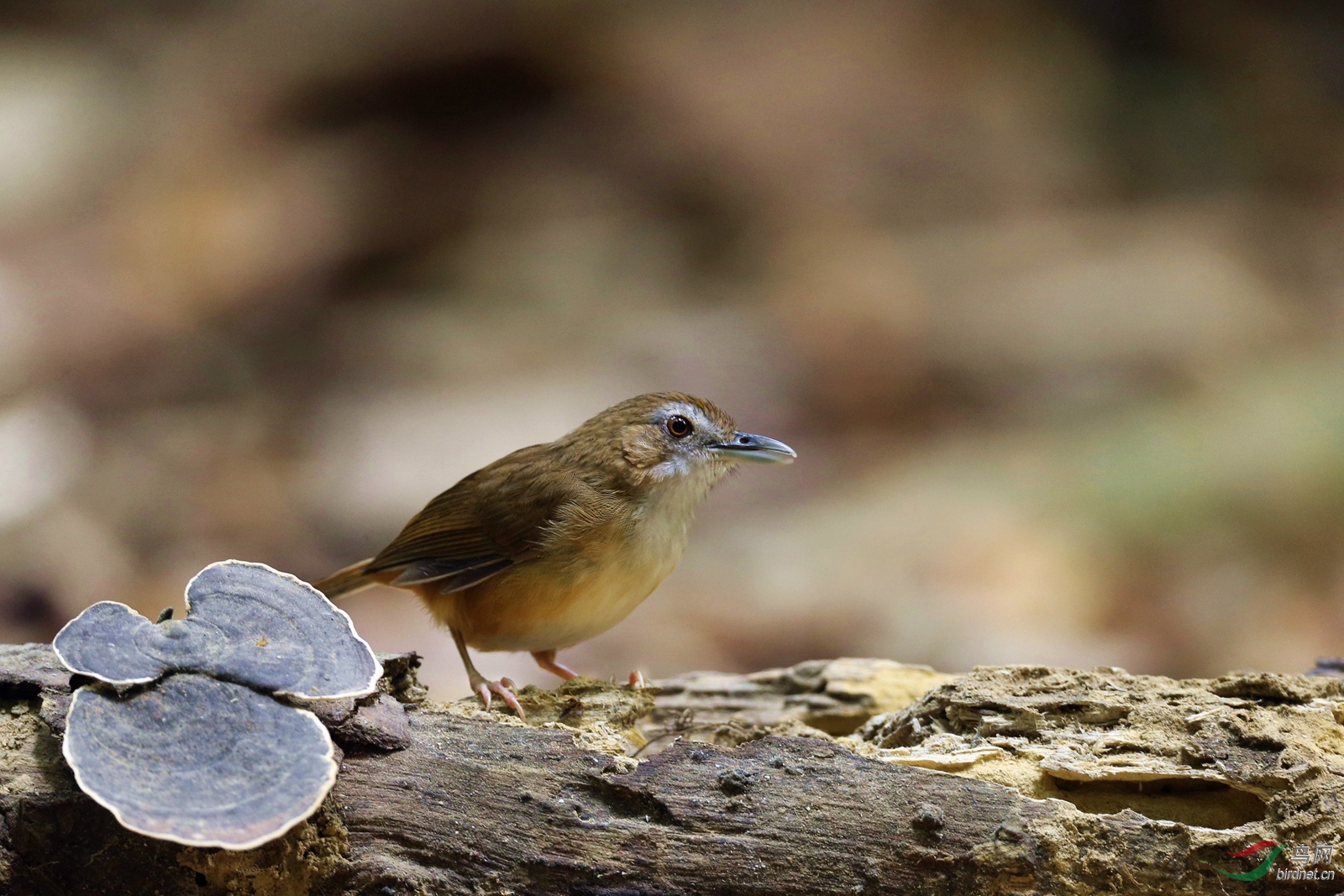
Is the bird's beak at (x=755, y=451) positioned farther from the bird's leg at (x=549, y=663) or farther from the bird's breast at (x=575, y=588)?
the bird's leg at (x=549, y=663)

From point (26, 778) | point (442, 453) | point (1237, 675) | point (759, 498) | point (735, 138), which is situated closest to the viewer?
point (26, 778)

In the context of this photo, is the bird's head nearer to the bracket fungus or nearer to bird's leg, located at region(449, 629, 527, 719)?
bird's leg, located at region(449, 629, 527, 719)

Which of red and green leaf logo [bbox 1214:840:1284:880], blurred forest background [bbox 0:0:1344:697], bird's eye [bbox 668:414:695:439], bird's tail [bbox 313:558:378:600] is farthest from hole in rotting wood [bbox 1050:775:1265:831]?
blurred forest background [bbox 0:0:1344:697]

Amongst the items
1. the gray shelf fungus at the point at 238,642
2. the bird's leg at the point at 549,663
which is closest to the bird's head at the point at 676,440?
the bird's leg at the point at 549,663

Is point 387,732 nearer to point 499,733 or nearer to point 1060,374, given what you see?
point 499,733

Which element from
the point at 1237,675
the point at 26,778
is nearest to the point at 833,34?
the point at 1237,675
